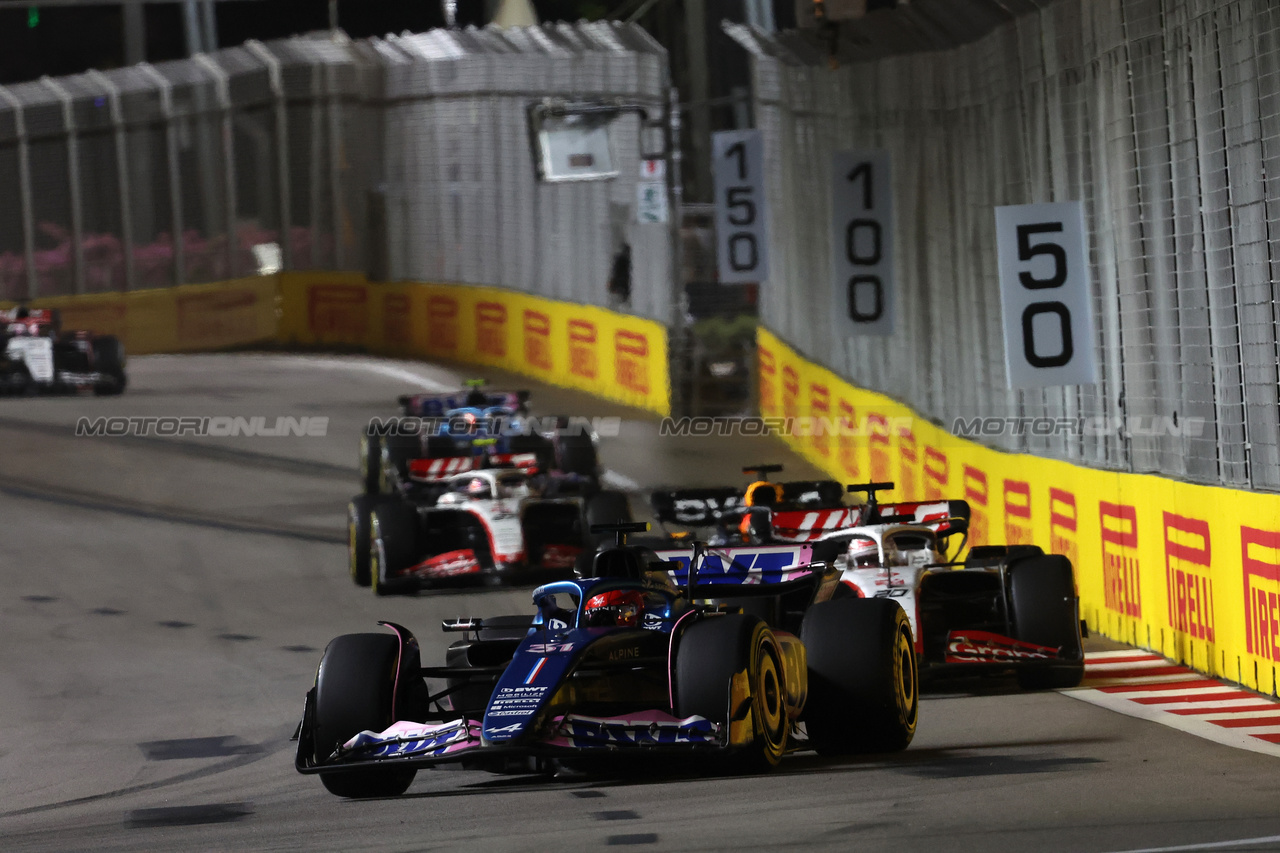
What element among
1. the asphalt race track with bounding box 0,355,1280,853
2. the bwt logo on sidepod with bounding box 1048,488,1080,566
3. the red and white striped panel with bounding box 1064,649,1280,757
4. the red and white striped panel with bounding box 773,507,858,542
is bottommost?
the red and white striped panel with bounding box 1064,649,1280,757

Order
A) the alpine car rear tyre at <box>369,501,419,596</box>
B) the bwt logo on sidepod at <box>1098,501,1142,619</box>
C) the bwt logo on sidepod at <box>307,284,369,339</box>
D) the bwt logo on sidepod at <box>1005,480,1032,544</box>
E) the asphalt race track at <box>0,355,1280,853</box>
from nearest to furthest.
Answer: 1. the asphalt race track at <box>0,355,1280,853</box>
2. the bwt logo on sidepod at <box>1098,501,1142,619</box>
3. the bwt logo on sidepod at <box>1005,480,1032,544</box>
4. the alpine car rear tyre at <box>369,501,419,596</box>
5. the bwt logo on sidepod at <box>307,284,369,339</box>

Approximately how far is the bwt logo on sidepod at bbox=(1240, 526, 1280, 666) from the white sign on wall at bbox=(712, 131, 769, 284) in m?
11.7

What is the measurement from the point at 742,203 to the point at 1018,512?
841cm

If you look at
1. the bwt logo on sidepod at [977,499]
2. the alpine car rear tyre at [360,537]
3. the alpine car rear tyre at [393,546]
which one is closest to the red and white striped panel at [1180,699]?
the bwt logo on sidepod at [977,499]

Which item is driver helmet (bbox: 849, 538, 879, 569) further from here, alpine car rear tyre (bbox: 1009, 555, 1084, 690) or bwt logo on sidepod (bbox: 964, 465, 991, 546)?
bwt logo on sidepod (bbox: 964, 465, 991, 546)

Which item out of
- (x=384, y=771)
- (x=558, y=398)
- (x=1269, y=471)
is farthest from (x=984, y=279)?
(x=558, y=398)

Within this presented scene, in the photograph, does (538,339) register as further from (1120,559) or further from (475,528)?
(1120,559)

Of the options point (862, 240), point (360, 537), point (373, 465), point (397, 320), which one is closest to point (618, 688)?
point (360, 537)

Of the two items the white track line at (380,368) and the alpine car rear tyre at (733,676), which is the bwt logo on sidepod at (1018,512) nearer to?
the alpine car rear tyre at (733,676)

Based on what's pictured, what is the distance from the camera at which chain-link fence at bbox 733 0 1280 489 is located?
9953mm

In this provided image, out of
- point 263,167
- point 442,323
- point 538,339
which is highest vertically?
point 263,167

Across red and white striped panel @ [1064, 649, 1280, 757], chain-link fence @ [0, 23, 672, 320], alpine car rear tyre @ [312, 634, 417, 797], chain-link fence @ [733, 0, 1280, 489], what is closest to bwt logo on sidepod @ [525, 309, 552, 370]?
chain-link fence @ [0, 23, 672, 320]

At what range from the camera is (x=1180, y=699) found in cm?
980

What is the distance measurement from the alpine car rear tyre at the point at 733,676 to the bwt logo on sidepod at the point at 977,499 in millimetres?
6661
